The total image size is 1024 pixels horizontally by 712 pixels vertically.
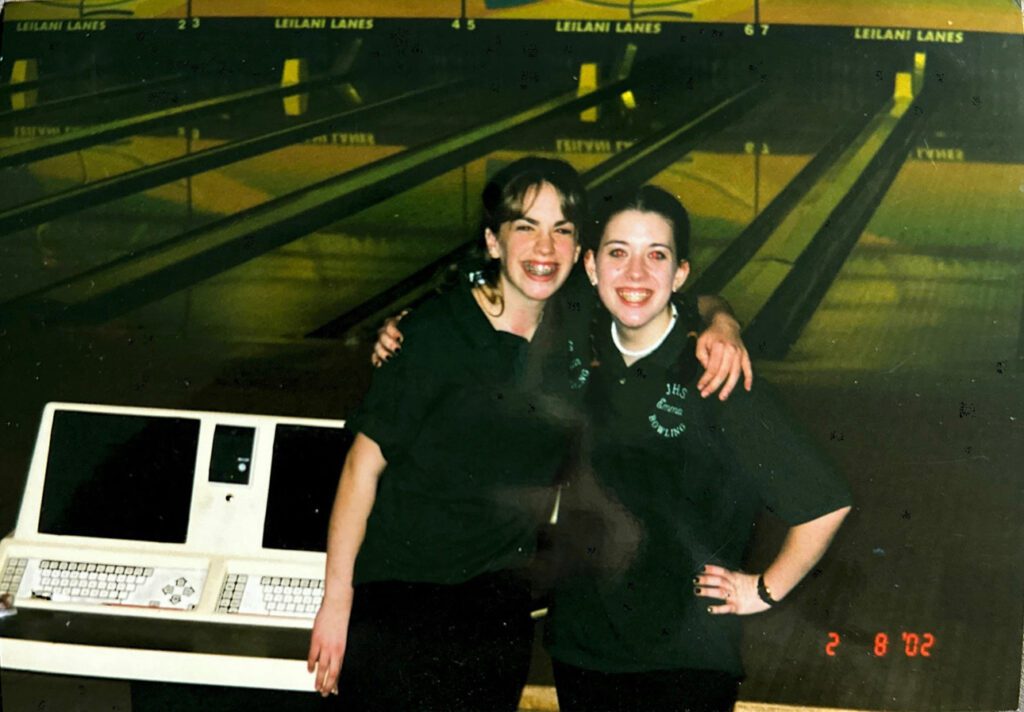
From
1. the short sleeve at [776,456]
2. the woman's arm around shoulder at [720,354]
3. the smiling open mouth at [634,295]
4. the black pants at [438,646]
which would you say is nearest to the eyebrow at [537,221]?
the smiling open mouth at [634,295]

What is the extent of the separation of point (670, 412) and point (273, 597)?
83 centimetres

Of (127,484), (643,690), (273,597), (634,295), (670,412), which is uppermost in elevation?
(634,295)

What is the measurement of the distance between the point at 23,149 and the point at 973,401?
200 cm

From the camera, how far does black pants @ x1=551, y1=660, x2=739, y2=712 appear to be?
73.5 inches

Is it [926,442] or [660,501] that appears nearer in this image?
[660,501]

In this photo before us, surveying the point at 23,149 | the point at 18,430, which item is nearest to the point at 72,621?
the point at 18,430

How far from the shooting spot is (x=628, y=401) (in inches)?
74.2

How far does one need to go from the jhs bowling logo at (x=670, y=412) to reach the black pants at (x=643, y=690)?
0.45 metres

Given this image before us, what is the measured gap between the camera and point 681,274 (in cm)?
191

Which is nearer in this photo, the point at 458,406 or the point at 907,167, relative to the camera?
the point at 458,406

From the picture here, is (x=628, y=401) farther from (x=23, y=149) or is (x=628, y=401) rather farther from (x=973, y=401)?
(x=23, y=149)

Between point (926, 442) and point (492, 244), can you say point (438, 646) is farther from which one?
point (926, 442)

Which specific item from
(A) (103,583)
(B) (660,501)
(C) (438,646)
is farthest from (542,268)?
(A) (103,583)

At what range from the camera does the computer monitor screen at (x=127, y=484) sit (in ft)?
6.37
